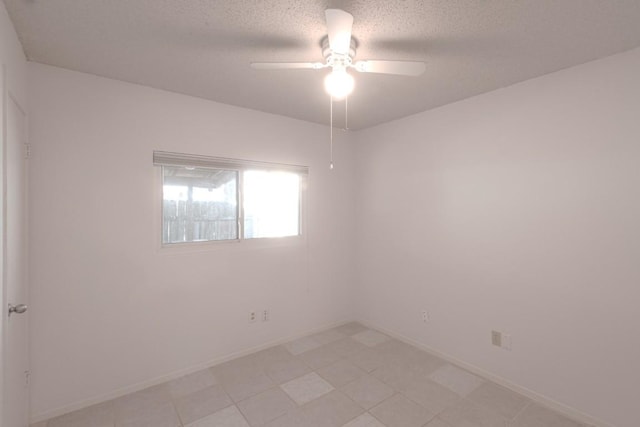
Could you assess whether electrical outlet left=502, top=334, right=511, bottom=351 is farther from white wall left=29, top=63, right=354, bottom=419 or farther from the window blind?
the window blind

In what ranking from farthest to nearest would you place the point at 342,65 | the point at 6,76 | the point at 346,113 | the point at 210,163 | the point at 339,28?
the point at 346,113 < the point at 210,163 < the point at 342,65 < the point at 6,76 < the point at 339,28

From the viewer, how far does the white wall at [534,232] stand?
6.24 feet

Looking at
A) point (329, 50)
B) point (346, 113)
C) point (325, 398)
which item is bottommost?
point (325, 398)

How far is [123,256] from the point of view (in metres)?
2.31

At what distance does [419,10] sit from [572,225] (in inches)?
70.9

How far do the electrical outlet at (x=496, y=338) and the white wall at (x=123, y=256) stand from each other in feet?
6.53

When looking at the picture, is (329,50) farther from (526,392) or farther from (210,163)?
(526,392)

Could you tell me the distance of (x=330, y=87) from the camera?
5.42ft

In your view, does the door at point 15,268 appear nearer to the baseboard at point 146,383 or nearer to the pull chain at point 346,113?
the baseboard at point 146,383

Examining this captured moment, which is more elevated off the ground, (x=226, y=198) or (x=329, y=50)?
(x=329, y=50)

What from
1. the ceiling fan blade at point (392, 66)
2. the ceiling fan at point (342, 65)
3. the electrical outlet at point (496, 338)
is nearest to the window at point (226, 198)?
the ceiling fan at point (342, 65)

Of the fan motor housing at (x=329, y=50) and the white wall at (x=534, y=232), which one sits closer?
the fan motor housing at (x=329, y=50)

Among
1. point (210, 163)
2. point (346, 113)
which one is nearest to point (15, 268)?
point (210, 163)

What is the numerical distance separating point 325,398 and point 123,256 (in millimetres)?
1910
